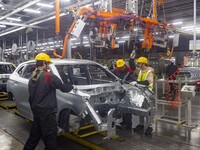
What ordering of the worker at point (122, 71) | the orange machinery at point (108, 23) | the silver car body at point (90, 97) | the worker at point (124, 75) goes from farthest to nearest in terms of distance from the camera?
1. the worker at point (122, 71)
2. the worker at point (124, 75)
3. the orange machinery at point (108, 23)
4. the silver car body at point (90, 97)

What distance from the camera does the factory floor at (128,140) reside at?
390 centimetres

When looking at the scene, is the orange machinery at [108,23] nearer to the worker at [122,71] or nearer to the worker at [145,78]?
the worker at [122,71]

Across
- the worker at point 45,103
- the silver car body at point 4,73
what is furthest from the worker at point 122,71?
the silver car body at point 4,73

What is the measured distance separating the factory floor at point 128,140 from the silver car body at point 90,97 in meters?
0.49

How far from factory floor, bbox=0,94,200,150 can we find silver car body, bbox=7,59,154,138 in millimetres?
490

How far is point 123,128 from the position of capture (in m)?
4.94

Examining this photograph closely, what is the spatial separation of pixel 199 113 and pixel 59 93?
4.79m

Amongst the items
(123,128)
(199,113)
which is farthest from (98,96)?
(199,113)

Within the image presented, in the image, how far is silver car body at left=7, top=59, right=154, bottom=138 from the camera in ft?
10.8

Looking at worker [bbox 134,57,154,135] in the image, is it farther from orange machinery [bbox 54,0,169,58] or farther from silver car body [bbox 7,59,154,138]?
orange machinery [bbox 54,0,169,58]

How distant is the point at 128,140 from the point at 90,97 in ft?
4.53

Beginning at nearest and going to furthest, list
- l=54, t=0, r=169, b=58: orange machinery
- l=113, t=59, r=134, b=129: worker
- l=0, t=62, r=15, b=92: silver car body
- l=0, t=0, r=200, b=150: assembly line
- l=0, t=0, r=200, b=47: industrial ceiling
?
l=0, t=0, r=200, b=150: assembly line, l=54, t=0, r=169, b=58: orange machinery, l=113, t=59, r=134, b=129: worker, l=0, t=62, r=15, b=92: silver car body, l=0, t=0, r=200, b=47: industrial ceiling

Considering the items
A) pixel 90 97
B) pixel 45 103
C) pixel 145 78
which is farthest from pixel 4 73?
pixel 45 103

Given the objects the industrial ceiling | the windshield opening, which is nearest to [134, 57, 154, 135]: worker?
the industrial ceiling
